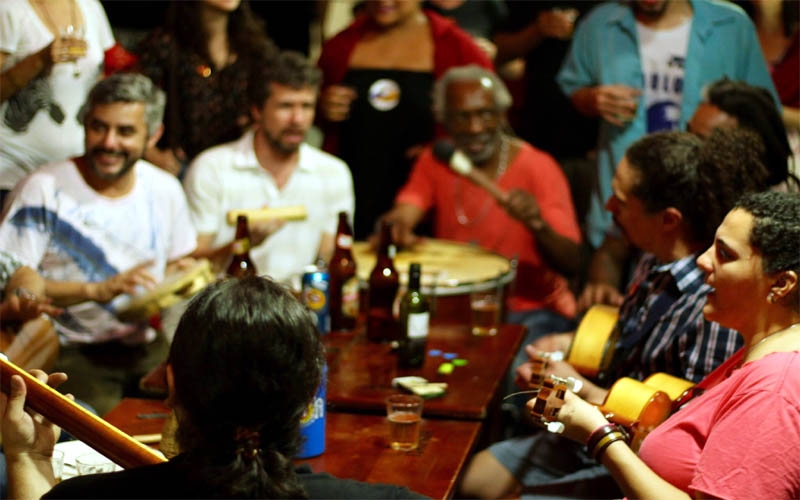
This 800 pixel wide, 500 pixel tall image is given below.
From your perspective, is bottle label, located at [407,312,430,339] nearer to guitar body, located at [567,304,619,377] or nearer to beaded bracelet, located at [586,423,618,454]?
guitar body, located at [567,304,619,377]

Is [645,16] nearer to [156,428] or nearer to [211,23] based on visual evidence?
[211,23]

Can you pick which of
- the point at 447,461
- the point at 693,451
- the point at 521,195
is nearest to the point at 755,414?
the point at 693,451

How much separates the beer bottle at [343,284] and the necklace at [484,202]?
114 centimetres

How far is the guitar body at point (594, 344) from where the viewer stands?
288 cm

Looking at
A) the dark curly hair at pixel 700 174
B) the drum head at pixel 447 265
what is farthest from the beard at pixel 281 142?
the dark curly hair at pixel 700 174

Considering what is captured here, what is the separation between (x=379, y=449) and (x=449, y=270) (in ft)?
4.73

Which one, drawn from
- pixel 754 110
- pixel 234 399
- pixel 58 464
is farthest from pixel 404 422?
pixel 754 110

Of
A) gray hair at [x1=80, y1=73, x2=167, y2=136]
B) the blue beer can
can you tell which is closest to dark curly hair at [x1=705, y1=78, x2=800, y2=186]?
the blue beer can

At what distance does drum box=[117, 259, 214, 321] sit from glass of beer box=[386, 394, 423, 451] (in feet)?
3.23

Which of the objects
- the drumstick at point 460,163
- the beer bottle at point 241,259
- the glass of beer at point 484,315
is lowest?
the glass of beer at point 484,315

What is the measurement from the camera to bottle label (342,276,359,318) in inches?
120

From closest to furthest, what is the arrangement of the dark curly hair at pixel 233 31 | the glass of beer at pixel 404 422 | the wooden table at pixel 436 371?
the glass of beer at pixel 404 422 → the wooden table at pixel 436 371 → the dark curly hair at pixel 233 31

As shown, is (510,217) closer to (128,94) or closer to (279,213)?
(279,213)

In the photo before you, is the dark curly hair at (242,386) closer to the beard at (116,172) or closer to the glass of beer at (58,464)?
the glass of beer at (58,464)
